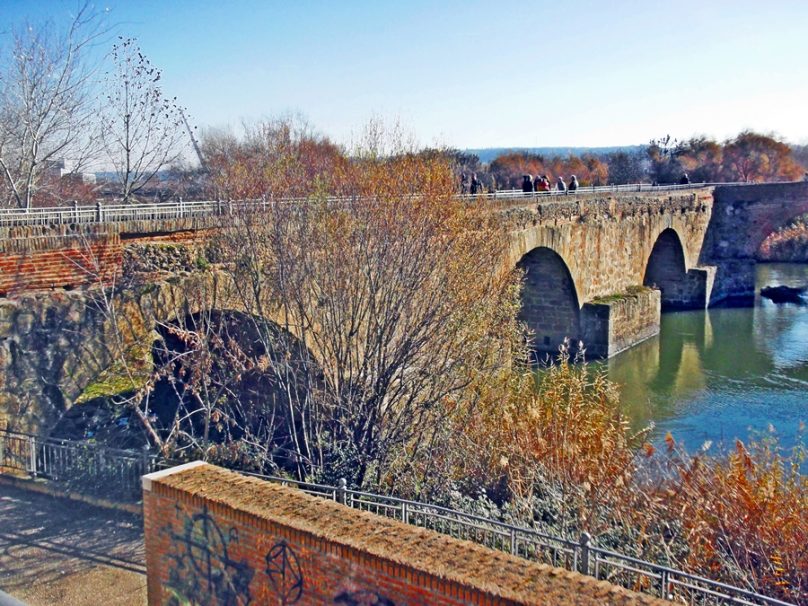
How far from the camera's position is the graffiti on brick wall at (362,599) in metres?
5.01

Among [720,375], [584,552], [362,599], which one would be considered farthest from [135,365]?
[720,375]

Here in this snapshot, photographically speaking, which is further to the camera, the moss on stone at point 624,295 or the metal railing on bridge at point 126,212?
the moss on stone at point 624,295

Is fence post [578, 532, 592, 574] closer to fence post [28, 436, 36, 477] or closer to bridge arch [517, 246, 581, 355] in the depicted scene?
fence post [28, 436, 36, 477]

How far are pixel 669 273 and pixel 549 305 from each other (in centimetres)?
1224

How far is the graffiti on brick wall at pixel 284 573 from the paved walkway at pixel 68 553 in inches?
72.2

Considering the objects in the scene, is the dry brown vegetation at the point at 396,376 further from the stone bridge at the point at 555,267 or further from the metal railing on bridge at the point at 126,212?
the stone bridge at the point at 555,267

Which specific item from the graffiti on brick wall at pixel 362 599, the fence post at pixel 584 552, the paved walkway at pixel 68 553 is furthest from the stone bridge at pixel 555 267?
the fence post at pixel 584 552

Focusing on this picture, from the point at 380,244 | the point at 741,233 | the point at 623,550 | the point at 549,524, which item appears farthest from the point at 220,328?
the point at 741,233

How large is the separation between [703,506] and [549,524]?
Result: 68.6 inches

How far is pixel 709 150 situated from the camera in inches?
2544

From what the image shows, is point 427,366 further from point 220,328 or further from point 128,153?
point 128,153

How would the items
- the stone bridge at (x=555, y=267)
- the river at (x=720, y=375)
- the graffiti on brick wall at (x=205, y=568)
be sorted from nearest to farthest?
the graffiti on brick wall at (x=205, y=568), the stone bridge at (x=555, y=267), the river at (x=720, y=375)

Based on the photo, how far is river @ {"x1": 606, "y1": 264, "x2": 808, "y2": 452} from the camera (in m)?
17.6

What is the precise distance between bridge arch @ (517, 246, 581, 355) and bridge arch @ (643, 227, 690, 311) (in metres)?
10.9
